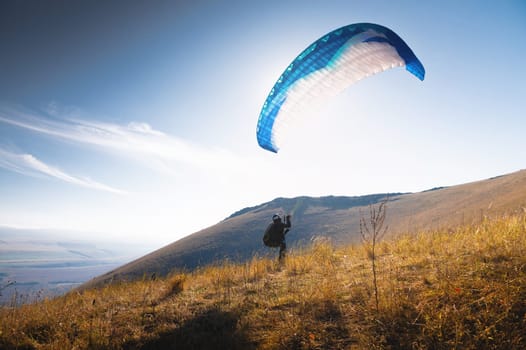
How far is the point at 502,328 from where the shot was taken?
319cm

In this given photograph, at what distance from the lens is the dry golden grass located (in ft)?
11.1

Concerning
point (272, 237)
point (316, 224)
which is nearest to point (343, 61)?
point (272, 237)

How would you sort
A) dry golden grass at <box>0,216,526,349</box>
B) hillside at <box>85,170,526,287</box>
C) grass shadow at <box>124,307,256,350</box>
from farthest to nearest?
hillside at <box>85,170,526,287</box> < grass shadow at <box>124,307,256,350</box> < dry golden grass at <box>0,216,526,349</box>

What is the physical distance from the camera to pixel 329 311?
14.4 ft

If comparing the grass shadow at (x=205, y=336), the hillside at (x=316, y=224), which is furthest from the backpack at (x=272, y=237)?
the hillside at (x=316, y=224)

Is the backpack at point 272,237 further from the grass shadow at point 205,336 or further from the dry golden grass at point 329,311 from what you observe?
the grass shadow at point 205,336

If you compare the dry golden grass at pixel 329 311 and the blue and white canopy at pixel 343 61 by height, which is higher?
the blue and white canopy at pixel 343 61

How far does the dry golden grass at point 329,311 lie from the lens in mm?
3398

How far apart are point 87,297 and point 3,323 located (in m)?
2.04

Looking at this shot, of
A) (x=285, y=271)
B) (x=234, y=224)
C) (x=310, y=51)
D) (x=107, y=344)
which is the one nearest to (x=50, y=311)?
(x=107, y=344)

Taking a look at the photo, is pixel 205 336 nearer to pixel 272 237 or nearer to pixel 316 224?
pixel 272 237

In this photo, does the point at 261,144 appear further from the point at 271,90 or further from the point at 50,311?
the point at 50,311

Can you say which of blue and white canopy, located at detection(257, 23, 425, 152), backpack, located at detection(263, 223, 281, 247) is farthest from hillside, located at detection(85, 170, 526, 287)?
blue and white canopy, located at detection(257, 23, 425, 152)

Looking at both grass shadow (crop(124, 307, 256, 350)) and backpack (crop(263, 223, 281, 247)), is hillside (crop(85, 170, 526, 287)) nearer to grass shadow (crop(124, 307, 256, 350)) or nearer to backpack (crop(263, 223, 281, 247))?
backpack (crop(263, 223, 281, 247))
